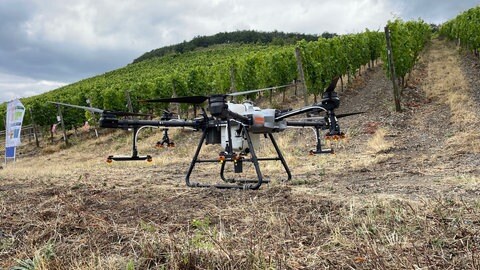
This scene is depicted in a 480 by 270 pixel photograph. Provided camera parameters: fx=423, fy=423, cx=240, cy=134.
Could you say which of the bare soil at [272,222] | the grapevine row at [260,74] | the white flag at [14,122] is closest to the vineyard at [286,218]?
the bare soil at [272,222]

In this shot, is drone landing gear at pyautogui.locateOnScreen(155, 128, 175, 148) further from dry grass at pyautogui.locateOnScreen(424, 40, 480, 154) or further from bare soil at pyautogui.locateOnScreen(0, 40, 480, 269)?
dry grass at pyautogui.locateOnScreen(424, 40, 480, 154)

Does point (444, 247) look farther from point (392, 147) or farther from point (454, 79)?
point (454, 79)

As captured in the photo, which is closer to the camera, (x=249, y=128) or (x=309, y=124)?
(x=249, y=128)

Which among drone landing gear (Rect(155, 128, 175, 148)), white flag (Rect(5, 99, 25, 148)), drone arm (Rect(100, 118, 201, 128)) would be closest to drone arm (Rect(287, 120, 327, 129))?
drone arm (Rect(100, 118, 201, 128))

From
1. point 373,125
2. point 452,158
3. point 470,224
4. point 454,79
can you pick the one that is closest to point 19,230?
point 470,224

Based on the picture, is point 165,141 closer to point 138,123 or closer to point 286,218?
point 138,123

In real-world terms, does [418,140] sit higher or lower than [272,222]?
lower

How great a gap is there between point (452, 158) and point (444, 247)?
6.43 metres

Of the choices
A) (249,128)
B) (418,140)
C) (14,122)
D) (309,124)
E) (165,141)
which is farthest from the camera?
(14,122)

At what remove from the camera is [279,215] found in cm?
403

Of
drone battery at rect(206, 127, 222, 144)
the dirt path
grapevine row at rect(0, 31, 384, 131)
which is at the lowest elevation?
the dirt path

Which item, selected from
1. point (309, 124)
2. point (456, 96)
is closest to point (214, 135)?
point (309, 124)

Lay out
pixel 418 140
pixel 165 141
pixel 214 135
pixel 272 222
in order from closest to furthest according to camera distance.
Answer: pixel 272 222, pixel 214 135, pixel 165 141, pixel 418 140

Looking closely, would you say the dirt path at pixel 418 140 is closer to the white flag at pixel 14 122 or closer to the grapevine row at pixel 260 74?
the grapevine row at pixel 260 74
